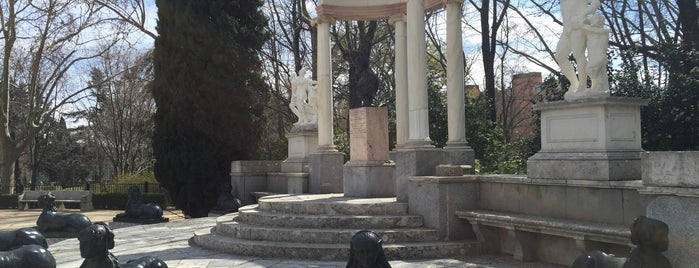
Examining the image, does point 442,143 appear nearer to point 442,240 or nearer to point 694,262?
point 442,240

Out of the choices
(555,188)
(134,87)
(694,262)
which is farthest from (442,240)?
(134,87)

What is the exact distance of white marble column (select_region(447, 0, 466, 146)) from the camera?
11.2 m

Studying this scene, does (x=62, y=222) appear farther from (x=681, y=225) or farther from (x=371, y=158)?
(x=681, y=225)

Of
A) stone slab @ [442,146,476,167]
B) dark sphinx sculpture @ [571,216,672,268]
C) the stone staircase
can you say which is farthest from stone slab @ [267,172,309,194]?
dark sphinx sculpture @ [571,216,672,268]

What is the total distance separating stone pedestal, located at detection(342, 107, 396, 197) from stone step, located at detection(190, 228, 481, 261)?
3.55 m

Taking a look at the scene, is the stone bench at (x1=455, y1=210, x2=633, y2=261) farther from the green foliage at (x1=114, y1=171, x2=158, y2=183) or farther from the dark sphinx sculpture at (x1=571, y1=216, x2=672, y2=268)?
the green foliage at (x1=114, y1=171, x2=158, y2=183)

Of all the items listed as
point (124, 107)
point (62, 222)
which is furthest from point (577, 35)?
point (124, 107)

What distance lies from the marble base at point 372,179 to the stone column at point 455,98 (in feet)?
5.36

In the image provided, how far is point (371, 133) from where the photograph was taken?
12227mm

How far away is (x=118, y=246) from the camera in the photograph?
33.0ft

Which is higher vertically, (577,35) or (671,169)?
(577,35)

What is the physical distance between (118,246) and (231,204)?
615 cm

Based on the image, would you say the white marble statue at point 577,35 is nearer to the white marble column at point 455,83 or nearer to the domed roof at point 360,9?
the white marble column at point 455,83

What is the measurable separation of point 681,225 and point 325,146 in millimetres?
9973
